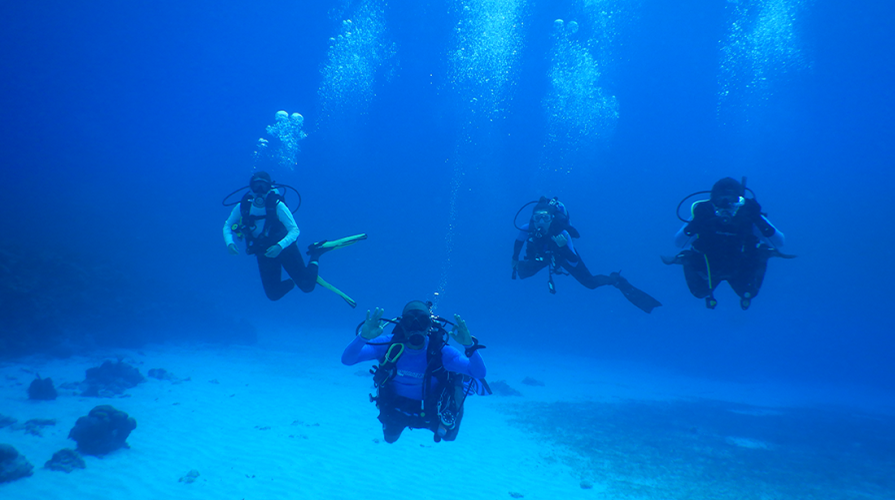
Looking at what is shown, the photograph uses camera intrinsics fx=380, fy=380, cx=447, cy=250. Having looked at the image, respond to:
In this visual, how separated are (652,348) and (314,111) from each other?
83.9 metres

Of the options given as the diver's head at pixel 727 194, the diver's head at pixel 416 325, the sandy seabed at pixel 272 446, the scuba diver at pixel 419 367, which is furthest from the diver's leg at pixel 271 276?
the diver's head at pixel 727 194

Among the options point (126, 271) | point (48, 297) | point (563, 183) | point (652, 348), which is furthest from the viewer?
point (563, 183)

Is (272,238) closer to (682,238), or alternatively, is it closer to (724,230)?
(682,238)

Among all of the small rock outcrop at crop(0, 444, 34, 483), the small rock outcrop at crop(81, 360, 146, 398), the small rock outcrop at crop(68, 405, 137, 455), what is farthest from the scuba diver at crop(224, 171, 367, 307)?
the small rock outcrop at crop(81, 360, 146, 398)

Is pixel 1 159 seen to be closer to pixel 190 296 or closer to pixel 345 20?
pixel 345 20

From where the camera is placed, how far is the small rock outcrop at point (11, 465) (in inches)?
305

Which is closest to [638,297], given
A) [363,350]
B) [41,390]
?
[363,350]

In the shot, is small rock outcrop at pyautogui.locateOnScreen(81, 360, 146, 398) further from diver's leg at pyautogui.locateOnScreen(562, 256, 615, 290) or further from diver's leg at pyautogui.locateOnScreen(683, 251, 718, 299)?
diver's leg at pyautogui.locateOnScreen(683, 251, 718, 299)

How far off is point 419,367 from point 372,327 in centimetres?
84

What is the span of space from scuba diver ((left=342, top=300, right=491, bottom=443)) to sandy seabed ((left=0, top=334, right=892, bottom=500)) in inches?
202

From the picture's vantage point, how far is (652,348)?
58469 mm

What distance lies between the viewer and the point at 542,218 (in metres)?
7.34

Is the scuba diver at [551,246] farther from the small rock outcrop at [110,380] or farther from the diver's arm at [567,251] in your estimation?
the small rock outcrop at [110,380]

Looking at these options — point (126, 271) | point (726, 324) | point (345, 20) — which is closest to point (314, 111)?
point (345, 20)
